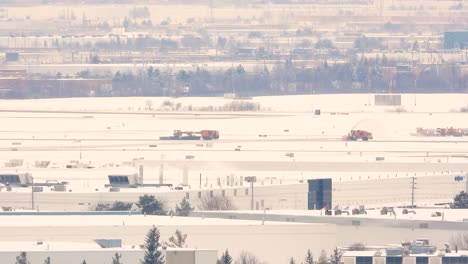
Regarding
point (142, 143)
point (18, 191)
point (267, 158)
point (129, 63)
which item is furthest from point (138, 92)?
point (18, 191)

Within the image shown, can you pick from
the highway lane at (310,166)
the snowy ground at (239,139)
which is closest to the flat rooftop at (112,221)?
the snowy ground at (239,139)

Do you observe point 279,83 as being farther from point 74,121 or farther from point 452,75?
point 74,121

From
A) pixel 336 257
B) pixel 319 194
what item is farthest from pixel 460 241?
pixel 319 194

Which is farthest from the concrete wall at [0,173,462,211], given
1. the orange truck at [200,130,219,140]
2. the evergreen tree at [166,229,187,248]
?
the orange truck at [200,130,219,140]

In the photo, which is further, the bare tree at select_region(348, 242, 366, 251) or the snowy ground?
the snowy ground

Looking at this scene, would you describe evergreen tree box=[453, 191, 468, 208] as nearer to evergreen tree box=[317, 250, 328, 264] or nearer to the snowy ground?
the snowy ground

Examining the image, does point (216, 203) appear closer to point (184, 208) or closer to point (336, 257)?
point (184, 208)
